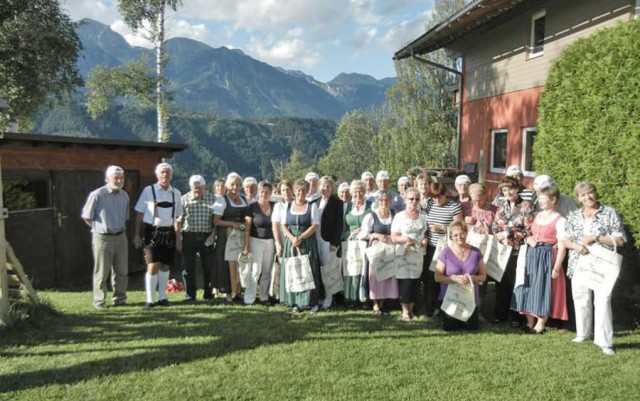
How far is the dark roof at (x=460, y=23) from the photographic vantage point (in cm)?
1054

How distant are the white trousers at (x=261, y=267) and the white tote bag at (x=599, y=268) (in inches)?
146

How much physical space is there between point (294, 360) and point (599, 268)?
3.10 m

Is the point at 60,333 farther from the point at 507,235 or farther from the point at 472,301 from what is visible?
the point at 507,235

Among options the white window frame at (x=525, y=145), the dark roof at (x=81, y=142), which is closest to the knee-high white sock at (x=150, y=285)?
the dark roof at (x=81, y=142)

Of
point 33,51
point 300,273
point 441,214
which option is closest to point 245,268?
point 300,273

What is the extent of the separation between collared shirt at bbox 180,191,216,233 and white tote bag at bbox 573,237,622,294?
458 cm

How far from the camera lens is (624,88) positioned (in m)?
5.29

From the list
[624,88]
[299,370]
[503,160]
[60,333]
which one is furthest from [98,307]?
[503,160]

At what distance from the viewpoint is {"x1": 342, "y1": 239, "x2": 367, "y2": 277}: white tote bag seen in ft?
20.8

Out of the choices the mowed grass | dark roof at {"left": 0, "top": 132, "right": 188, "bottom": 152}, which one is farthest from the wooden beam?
dark roof at {"left": 0, "top": 132, "right": 188, "bottom": 152}

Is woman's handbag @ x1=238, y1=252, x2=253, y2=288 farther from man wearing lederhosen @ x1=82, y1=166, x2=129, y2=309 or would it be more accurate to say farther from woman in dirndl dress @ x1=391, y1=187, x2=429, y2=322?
woman in dirndl dress @ x1=391, y1=187, x2=429, y2=322

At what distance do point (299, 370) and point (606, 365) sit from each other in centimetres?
277

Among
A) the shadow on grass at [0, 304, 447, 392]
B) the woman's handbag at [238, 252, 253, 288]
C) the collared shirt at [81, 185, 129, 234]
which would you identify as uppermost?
the collared shirt at [81, 185, 129, 234]

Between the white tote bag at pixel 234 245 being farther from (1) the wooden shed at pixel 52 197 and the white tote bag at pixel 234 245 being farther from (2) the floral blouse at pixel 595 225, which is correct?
(1) the wooden shed at pixel 52 197
